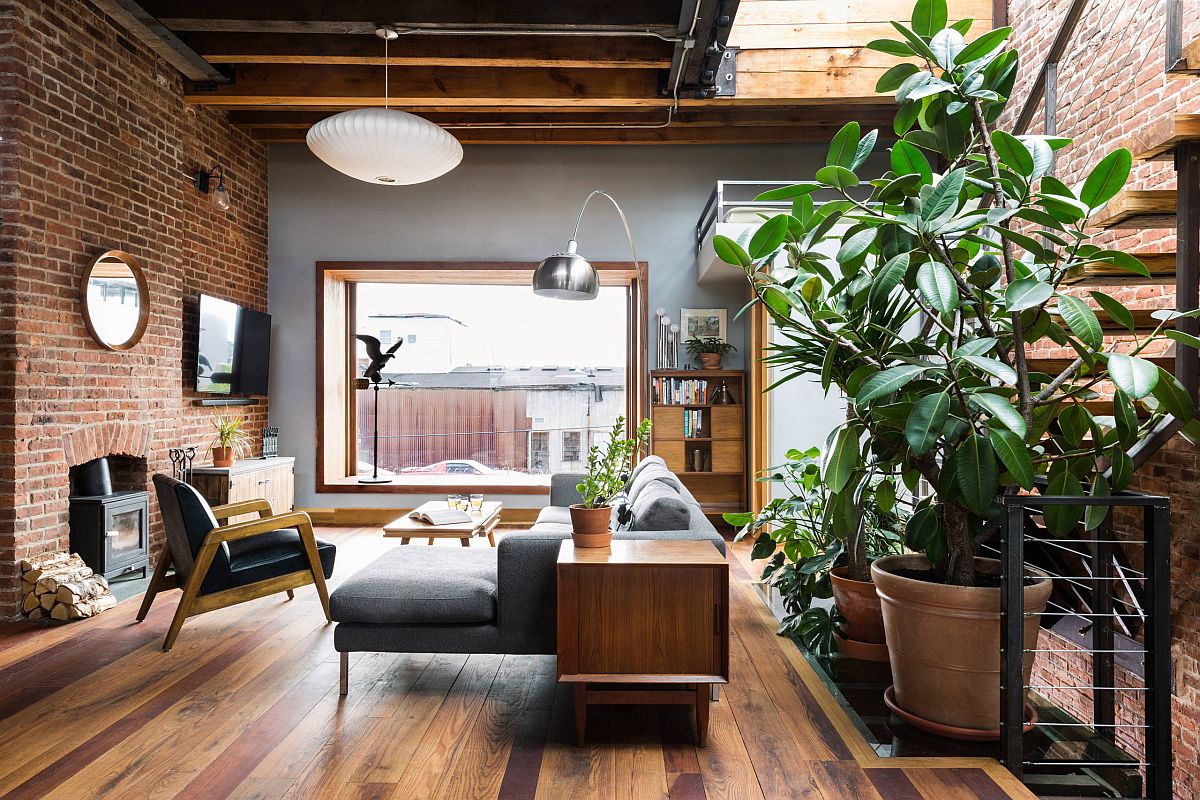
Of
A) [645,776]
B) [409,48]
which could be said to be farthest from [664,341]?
[645,776]

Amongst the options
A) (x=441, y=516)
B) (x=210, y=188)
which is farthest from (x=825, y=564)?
(x=210, y=188)

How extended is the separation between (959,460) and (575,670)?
4.44 feet

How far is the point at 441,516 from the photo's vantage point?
4602 millimetres

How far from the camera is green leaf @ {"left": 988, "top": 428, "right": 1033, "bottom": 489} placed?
2104mm

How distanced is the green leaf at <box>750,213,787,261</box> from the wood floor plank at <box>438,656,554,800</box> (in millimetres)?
1775

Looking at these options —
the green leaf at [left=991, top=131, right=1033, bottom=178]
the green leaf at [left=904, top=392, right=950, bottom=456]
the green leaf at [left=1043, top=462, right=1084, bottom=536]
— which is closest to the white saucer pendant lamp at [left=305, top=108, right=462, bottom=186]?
the green leaf at [left=991, top=131, right=1033, bottom=178]

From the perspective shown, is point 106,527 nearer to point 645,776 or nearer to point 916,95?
point 645,776

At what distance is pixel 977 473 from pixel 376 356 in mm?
5676

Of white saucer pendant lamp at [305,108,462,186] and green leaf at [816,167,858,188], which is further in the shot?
white saucer pendant lamp at [305,108,462,186]

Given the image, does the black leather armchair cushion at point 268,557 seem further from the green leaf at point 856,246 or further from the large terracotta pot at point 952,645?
the green leaf at point 856,246

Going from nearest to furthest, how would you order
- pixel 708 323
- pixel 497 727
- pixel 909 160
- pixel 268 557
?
pixel 909 160 → pixel 497 727 → pixel 268 557 → pixel 708 323

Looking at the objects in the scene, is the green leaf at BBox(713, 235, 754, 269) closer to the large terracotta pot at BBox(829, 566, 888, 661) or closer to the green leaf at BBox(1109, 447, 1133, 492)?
the green leaf at BBox(1109, 447, 1133, 492)

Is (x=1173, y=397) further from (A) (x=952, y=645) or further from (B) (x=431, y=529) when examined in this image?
(B) (x=431, y=529)

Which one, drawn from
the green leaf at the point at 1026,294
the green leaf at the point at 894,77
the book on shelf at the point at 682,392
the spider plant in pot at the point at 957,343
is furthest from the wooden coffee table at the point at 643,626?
the book on shelf at the point at 682,392
